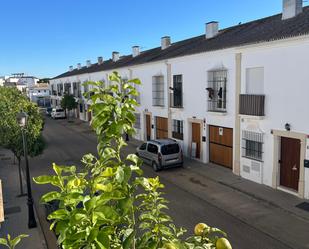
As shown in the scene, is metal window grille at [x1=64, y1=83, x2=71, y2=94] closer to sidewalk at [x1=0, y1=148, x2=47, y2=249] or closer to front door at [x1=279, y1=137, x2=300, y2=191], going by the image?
sidewalk at [x1=0, y1=148, x2=47, y2=249]

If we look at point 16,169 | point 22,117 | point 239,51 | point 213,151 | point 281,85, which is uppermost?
point 239,51

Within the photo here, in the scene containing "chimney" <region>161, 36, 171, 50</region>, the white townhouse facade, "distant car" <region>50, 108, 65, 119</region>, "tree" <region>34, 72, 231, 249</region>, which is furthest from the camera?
"distant car" <region>50, 108, 65, 119</region>

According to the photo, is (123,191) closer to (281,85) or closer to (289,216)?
(289,216)

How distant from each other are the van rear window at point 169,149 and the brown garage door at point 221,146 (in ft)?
7.11

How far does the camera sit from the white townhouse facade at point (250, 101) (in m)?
11.6

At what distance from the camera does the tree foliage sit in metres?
12.8

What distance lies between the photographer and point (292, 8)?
1499 centimetres

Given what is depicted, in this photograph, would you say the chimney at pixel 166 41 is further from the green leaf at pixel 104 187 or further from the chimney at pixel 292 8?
the green leaf at pixel 104 187

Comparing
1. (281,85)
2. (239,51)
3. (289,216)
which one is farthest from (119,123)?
(239,51)

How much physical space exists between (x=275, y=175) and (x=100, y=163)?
11715mm

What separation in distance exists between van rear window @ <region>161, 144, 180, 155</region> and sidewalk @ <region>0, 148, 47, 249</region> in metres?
7.27

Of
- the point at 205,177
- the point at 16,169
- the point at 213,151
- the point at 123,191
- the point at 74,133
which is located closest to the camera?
the point at 123,191

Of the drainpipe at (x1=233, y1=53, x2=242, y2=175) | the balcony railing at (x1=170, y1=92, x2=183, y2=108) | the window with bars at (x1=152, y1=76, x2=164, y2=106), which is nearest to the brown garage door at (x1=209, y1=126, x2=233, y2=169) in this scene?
the drainpipe at (x1=233, y1=53, x2=242, y2=175)

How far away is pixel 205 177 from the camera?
591 inches
